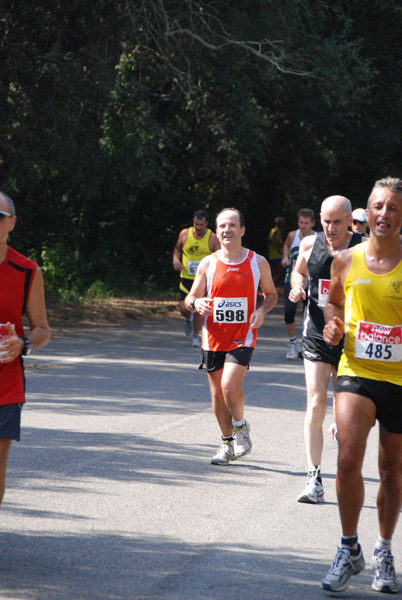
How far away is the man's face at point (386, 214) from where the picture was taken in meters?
4.38

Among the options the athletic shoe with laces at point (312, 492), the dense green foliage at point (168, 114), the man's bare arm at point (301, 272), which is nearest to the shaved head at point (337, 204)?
the man's bare arm at point (301, 272)

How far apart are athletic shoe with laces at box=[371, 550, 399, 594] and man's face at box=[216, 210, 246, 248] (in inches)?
124

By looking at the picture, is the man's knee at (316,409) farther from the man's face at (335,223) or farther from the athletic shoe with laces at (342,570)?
the athletic shoe with laces at (342,570)

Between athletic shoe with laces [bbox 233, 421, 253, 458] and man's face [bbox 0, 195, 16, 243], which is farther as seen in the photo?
athletic shoe with laces [bbox 233, 421, 253, 458]

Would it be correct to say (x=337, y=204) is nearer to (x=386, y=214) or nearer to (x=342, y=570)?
(x=386, y=214)

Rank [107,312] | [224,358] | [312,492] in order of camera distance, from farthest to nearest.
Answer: [107,312] → [224,358] → [312,492]

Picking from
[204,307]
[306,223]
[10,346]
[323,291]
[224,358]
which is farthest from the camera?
[306,223]

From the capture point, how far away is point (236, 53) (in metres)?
17.3

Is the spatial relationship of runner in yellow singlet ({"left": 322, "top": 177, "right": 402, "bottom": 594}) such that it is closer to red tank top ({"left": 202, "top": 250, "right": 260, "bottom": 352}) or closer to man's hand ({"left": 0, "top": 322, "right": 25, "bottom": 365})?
man's hand ({"left": 0, "top": 322, "right": 25, "bottom": 365})

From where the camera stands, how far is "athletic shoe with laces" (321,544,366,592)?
4.29m

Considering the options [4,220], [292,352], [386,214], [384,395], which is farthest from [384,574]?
[292,352]

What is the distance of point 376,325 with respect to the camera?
14.3 feet

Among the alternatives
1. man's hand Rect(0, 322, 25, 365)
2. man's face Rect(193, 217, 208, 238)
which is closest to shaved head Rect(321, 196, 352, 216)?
man's hand Rect(0, 322, 25, 365)

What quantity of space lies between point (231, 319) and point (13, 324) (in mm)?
2901
